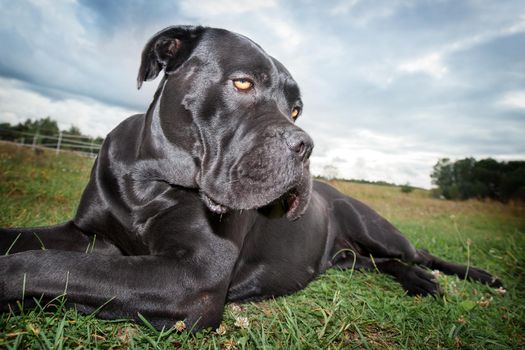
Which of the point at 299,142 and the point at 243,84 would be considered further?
the point at 243,84

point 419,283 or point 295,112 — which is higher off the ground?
point 295,112

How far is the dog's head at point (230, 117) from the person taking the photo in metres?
2.03

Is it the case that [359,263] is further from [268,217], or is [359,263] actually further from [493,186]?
[493,186]

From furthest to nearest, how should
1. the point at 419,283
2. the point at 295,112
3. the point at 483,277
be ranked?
the point at 483,277, the point at 419,283, the point at 295,112

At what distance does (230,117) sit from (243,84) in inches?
9.3

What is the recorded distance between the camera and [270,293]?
8.71 feet

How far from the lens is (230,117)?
222 cm

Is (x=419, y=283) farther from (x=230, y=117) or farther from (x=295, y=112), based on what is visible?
(x=230, y=117)

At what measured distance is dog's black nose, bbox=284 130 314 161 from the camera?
78.9 inches

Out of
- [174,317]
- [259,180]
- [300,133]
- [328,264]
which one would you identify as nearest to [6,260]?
[174,317]

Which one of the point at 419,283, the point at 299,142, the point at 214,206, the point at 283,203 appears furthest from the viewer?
the point at 419,283

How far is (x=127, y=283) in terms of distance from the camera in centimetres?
171

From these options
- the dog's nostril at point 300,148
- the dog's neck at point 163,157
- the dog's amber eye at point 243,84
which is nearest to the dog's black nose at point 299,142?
the dog's nostril at point 300,148

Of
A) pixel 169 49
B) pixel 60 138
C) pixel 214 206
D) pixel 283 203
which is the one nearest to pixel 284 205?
pixel 283 203
